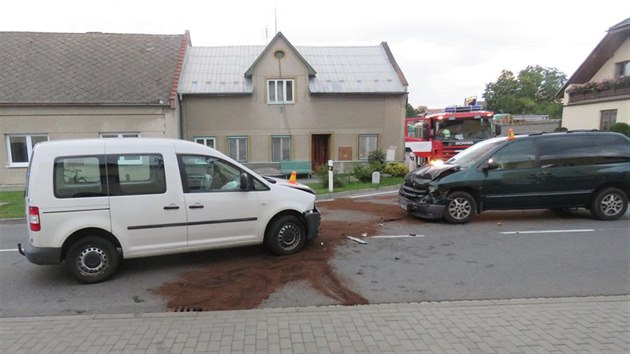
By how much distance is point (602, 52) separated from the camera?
2705cm

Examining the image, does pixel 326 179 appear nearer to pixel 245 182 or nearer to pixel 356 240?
pixel 356 240

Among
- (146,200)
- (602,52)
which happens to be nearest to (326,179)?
(146,200)

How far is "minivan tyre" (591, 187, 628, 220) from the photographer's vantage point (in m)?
8.17

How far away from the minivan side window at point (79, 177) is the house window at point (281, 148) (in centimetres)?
1544

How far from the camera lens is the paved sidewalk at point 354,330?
133 inches

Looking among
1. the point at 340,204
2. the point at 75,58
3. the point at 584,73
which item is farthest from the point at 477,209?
the point at 584,73

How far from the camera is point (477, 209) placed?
814 cm

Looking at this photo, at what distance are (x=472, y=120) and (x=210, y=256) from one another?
12.3 m

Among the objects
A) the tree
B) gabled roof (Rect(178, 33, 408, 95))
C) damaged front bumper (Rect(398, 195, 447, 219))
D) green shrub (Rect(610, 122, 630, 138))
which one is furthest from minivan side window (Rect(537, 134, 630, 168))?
the tree

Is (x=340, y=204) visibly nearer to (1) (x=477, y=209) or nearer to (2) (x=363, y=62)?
(1) (x=477, y=209)

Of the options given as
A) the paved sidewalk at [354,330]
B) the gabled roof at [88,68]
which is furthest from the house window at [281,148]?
the paved sidewalk at [354,330]

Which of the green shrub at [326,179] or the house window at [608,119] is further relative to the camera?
the house window at [608,119]

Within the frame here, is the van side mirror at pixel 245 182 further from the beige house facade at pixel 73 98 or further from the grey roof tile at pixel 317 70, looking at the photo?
the grey roof tile at pixel 317 70

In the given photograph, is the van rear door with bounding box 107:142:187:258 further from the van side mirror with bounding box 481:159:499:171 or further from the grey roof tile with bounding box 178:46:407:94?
the grey roof tile with bounding box 178:46:407:94
